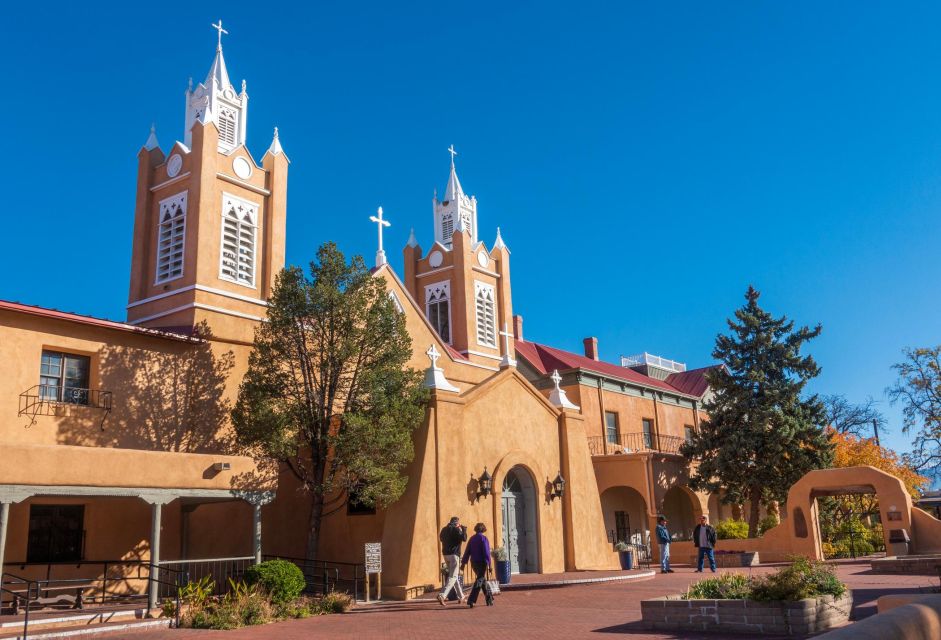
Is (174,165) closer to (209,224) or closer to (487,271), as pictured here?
(209,224)

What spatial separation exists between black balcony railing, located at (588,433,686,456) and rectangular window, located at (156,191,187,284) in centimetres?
1745

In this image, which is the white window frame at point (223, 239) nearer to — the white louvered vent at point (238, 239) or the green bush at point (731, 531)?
the white louvered vent at point (238, 239)

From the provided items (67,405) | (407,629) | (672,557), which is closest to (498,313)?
(672,557)

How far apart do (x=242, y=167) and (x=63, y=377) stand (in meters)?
9.37

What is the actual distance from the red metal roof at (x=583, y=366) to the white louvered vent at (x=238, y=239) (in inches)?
654

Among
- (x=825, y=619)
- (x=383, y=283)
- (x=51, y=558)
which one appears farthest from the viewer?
(x=383, y=283)

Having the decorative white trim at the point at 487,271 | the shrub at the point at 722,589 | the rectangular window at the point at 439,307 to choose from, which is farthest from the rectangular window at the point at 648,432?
the shrub at the point at 722,589

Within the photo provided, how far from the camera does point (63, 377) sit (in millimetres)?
18828

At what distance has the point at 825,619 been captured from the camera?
11594 mm

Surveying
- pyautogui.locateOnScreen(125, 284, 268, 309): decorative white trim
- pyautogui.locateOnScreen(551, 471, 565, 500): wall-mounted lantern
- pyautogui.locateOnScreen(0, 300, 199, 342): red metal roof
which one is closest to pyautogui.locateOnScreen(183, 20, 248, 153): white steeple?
pyautogui.locateOnScreen(125, 284, 268, 309): decorative white trim

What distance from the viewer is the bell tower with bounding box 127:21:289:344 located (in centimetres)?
2317

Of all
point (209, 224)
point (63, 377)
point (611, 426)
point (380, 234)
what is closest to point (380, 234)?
point (380, 234)

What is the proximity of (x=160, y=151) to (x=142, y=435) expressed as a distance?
34.2 feet

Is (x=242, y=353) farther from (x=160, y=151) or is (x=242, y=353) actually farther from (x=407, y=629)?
(x=407, y=629)
